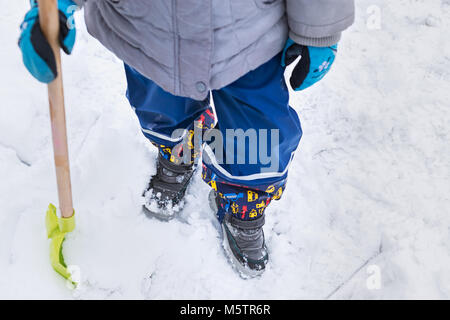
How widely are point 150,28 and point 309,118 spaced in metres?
1.10

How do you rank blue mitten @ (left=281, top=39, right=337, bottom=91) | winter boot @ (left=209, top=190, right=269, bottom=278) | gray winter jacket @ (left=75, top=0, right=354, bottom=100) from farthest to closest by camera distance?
1. winter boot @ (left=209, top=190, right=269, bottom=278)
2. blue mitten @ (left=281, top=39, right=337, bottom=91)
3. gray winter jacket @ (left=75, top=0, right=354, bottom=100)

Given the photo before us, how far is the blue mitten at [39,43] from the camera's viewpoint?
99 cm

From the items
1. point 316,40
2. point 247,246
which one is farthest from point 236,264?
point 316,40

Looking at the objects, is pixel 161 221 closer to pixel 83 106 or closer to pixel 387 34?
pixel 83 106

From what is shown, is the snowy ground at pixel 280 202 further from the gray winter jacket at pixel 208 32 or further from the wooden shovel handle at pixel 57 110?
the gray winter jacket at pixel 208 32

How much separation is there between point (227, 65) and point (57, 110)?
477mm

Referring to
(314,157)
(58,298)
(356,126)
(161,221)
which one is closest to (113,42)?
(161,221)

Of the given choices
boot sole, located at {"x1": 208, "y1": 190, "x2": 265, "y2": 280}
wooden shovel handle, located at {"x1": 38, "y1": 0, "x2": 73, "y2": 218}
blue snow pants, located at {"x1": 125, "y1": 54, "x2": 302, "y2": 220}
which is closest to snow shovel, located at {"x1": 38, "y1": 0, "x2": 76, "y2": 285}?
wooden shovel handle, located at {"x1": 38, "y1": 0, "x2": 73, "y2": 218}

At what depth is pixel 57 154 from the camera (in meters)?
1.25

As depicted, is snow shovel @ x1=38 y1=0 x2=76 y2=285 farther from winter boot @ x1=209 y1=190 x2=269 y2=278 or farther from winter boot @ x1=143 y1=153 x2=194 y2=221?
winter boot @ x1=209 y1=190 x2=269 y2=278

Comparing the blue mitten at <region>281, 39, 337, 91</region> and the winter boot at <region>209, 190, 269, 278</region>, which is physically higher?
the blue mitten at <region>281, 39, 337, 91</region>

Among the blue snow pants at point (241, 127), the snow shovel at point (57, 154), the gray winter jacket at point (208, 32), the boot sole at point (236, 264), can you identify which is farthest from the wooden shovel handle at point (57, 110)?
the boot sole at point (236, 264)

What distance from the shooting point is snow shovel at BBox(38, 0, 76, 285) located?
100cm

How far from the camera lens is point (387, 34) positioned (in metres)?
2.27
